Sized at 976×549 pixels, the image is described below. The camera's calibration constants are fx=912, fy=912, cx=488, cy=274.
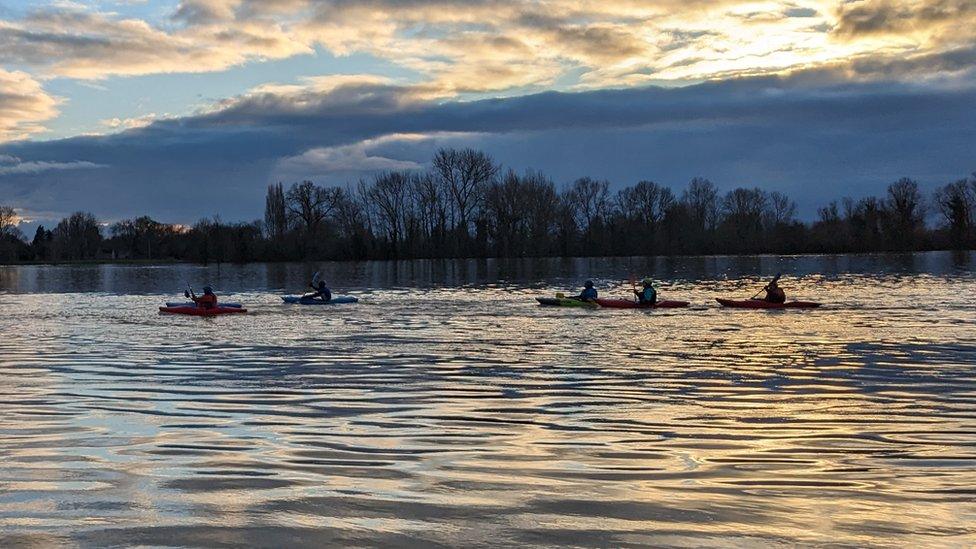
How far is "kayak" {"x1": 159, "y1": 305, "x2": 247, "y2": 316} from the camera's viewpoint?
92.7 feet

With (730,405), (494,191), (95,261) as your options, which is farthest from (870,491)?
(95,261)

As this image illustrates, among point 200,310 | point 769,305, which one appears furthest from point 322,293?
point 769,305

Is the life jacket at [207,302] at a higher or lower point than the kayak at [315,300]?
higher

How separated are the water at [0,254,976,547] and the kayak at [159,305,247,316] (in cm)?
816

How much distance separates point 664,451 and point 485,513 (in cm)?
258

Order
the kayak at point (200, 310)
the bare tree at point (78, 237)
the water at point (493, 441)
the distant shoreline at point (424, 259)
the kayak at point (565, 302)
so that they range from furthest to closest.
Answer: the bare tree at point (78, 237)
the distant shoreline at point (424, 259)
the kayak at point (565, 302)
the kayak at point (200, 310)
the water at point (493, 441)

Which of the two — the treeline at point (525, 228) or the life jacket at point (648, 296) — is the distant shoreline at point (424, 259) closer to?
the treeline at point (525, 228)

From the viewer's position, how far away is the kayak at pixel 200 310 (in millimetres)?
28250

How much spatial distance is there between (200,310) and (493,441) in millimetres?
21688

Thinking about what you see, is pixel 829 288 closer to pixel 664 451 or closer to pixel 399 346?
pixel 399 346

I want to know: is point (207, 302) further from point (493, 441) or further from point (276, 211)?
point (276, 211)

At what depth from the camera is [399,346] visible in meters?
18.7

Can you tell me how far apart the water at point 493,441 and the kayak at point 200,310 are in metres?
8.16

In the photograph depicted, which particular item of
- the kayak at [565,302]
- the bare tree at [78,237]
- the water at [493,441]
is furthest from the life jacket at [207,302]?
the bare tree at [78,237]
